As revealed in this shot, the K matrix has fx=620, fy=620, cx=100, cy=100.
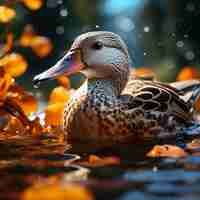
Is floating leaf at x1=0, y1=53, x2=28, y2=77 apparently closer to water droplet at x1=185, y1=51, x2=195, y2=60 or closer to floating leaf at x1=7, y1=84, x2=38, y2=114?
floating leaf at x1=7, y1=84, x2=38, y2=114

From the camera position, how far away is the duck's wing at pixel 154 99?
11.9 ft

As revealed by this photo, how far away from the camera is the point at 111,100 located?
3605 millimetres

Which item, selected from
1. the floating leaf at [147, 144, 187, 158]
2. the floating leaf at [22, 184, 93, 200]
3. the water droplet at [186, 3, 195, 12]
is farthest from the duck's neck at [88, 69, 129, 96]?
the water droplet at [186, 3, 195, 12]

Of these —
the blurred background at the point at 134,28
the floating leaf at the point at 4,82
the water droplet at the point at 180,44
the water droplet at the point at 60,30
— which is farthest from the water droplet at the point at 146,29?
the floating leaf at the point at 4,82

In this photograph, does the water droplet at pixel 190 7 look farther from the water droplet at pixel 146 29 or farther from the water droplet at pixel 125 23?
the water droplet at pixel 125 23

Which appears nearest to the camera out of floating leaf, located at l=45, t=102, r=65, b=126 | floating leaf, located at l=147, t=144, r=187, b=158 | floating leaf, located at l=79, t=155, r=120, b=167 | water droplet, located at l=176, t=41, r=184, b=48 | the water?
the water

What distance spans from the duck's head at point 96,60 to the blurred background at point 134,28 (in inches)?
139

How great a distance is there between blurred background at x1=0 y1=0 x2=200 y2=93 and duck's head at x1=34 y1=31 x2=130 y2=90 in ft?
11.6

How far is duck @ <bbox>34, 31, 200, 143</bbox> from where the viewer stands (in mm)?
3480

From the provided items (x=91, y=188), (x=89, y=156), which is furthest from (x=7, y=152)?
(x=91, y=188)

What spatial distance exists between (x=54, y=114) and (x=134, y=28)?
828cm

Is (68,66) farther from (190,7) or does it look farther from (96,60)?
(190,7)

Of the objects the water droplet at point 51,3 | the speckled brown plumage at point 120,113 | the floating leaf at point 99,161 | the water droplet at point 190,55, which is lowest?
the floating leaf at point 99,161

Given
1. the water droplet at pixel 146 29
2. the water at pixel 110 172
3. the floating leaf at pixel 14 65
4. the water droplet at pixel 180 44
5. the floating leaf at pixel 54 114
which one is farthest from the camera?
the water droplet at pixel 146 29
